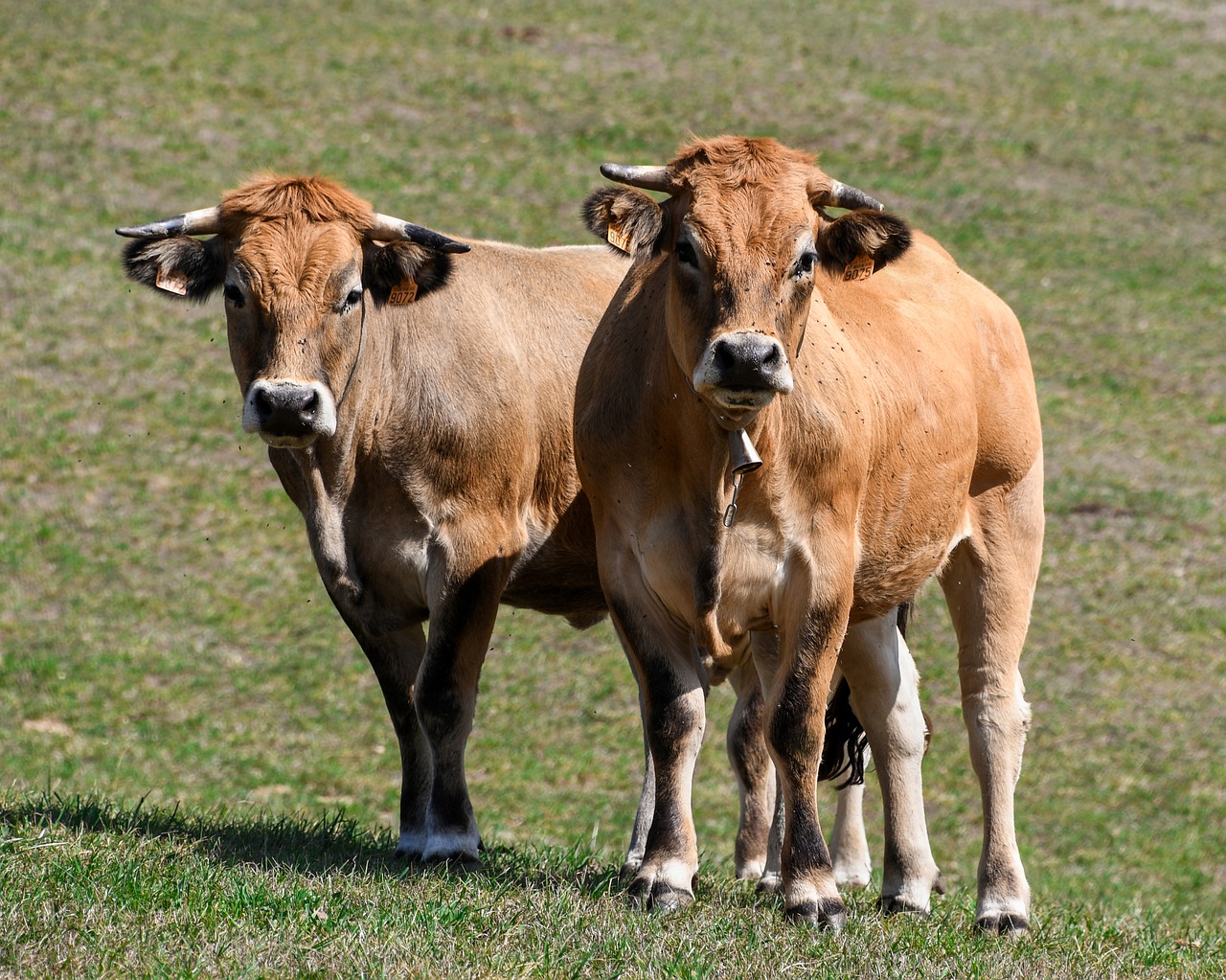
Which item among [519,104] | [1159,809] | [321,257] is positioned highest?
[321,257]

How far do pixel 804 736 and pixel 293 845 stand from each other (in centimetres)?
244

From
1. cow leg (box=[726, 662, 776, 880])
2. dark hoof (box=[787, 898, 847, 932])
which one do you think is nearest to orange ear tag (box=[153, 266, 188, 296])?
cow leg (box=[726, 662, 776, 880])

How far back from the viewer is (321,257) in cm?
719

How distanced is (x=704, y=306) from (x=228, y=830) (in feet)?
11.1

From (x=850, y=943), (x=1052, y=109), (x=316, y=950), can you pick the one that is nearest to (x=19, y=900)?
(x=316, y=950)

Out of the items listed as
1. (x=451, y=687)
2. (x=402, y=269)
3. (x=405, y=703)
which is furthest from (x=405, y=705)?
(x=402, y=269)

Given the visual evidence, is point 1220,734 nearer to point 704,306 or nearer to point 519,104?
point 704,306

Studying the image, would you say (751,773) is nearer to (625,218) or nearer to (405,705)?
(405,705)

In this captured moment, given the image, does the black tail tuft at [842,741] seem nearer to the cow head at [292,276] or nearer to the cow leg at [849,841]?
the cow leg at [849,841]

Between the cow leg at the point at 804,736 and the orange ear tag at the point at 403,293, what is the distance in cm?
266

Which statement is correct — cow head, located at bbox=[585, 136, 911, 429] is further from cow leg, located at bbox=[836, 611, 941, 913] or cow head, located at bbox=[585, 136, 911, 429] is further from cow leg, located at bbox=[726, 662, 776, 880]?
cow leg, located at bbox=[726, 662, 776, 880]

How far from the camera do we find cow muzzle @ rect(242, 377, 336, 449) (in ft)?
21.6

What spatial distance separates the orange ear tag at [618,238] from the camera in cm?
649

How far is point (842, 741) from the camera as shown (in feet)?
27.3
